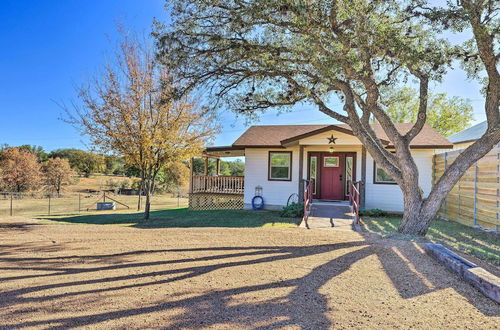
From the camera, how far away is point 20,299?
3.22m

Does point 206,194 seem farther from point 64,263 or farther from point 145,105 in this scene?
point 64,263

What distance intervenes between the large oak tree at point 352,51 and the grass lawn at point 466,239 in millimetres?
816

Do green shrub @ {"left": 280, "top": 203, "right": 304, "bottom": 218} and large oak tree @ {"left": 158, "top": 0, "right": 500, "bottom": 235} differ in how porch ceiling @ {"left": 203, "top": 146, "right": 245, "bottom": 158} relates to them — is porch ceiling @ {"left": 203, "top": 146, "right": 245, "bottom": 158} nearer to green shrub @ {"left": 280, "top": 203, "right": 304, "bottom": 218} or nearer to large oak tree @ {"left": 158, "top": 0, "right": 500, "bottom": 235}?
green shrub @ {"left": 280, "top": 203, "right": 304, "bottom": 218}

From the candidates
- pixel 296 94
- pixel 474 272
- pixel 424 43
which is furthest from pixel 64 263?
pixel 424 43

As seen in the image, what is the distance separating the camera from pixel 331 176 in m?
13.3

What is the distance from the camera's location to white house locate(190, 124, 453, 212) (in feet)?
39.0

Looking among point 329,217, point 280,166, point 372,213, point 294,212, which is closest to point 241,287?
point 329,217

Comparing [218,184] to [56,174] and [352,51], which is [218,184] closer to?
[352,51]

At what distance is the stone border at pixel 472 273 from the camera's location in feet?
10.4

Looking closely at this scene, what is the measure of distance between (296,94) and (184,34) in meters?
3.40

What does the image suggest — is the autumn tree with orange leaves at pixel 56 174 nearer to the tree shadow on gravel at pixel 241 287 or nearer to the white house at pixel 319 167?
the white house at pixel 319 167

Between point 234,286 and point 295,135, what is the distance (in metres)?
11.2

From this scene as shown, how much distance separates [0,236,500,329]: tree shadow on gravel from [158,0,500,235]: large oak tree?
228cm

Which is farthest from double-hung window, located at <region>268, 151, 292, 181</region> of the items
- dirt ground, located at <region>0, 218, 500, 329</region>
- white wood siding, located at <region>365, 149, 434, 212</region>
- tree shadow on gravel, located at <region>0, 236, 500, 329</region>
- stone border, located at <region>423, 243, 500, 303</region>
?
stone border, located at <region>423, 243, 500, 303</region>
